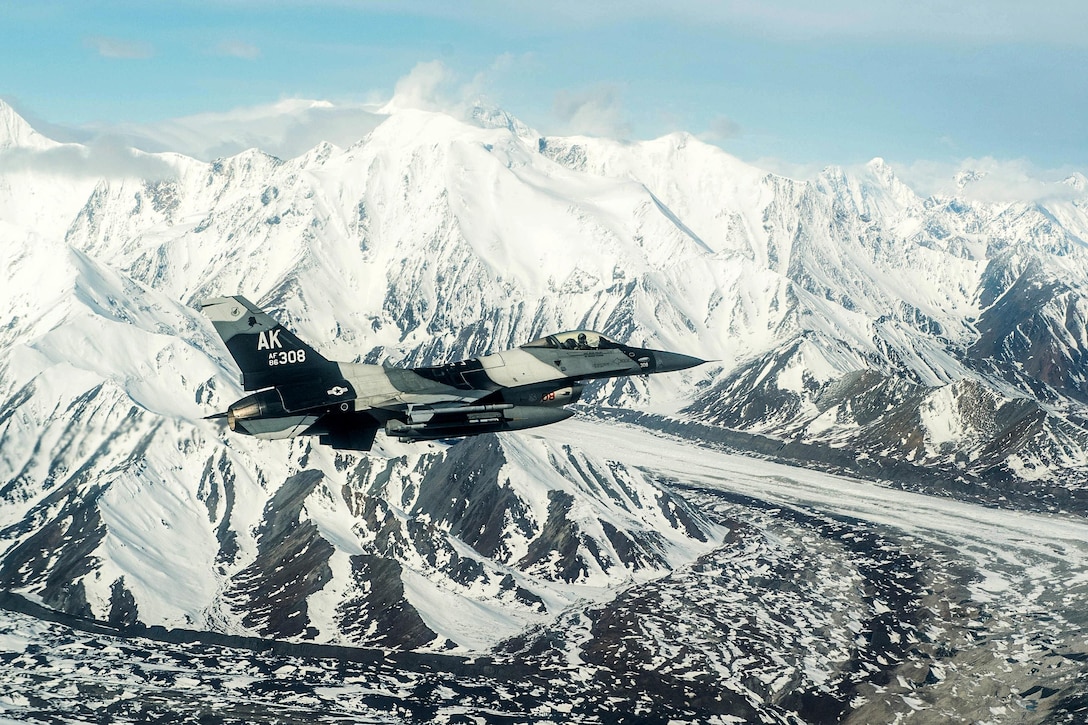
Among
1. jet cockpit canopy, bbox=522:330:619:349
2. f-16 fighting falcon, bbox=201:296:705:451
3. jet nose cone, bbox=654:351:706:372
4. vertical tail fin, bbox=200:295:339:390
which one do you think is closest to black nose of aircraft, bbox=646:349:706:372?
jet nose cone, bbox=654:351:706:372

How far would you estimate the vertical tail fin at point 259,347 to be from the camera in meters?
110

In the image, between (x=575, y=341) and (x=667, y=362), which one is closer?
(x=575, y=341)

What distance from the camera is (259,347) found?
110875 mm

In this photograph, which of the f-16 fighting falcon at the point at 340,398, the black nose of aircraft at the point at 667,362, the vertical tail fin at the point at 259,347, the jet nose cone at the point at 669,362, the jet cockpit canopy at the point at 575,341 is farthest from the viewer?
the black nose of aircraft at the point at 667,362

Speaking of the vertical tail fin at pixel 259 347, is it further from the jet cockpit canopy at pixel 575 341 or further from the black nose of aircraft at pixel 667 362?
the black nose of aircraft at pixel 667 362

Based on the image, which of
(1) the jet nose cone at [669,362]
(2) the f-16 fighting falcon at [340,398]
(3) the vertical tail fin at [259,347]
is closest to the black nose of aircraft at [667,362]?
(1) the jet nose cone at [669,362]

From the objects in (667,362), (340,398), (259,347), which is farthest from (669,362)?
(259,347)

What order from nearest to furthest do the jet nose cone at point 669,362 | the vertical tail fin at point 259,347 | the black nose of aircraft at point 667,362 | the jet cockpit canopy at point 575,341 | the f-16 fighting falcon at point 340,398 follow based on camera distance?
the f-16 fighting falcon at point 340,398 < the vertical tail fin at point 259,347 < the jet cockpit canopy at point 575,341 < the jet nose cone at point 669,362 < the black nose of aircraft at point 667,362

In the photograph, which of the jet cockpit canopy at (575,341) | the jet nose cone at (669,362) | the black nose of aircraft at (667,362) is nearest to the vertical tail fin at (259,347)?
the jet cockpit canopy at (575,341)

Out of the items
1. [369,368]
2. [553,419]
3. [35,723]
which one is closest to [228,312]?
[369,368]

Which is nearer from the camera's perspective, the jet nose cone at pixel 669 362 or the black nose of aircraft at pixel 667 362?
the jet nose cone at pixel 669 362

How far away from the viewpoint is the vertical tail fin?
110312 mm

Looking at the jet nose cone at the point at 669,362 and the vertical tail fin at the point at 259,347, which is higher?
the jet nose cone at the point at 669,362

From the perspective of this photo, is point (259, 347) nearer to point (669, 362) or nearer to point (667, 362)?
point (667, 362)
